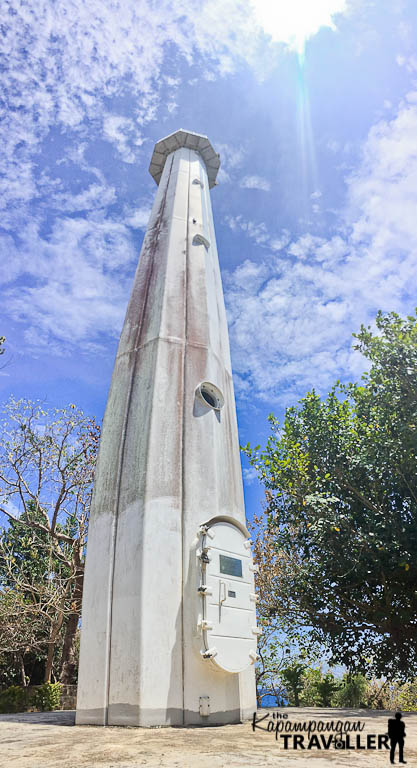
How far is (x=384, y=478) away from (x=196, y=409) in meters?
6.44

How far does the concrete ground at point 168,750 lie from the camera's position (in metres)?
3.72

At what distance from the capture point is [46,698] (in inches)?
528

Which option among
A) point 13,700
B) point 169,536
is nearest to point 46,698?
point 13,700

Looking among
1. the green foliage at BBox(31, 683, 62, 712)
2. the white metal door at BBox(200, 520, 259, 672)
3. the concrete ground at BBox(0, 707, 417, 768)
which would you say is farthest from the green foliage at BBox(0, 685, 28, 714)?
the white metal door at BBox(200, 520, 259, 672)

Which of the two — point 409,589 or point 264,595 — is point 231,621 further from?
point 264,595

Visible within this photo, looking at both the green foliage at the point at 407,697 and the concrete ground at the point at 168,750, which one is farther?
the green foliage at the point at 407,697

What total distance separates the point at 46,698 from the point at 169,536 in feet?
31.9

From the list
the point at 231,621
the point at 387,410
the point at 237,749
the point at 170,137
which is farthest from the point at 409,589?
the point at 170,137

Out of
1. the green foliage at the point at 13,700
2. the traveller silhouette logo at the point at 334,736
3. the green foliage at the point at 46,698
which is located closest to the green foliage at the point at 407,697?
the green foliage at the point at 46,698

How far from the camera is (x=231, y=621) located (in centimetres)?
691

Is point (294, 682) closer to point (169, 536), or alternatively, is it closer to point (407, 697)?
point (407, 697)

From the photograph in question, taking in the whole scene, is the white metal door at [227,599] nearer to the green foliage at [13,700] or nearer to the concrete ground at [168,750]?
the concrete ground at [168,750]

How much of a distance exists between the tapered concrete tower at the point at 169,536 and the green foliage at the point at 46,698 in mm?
8175

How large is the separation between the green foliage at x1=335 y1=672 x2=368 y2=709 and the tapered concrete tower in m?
8.32
